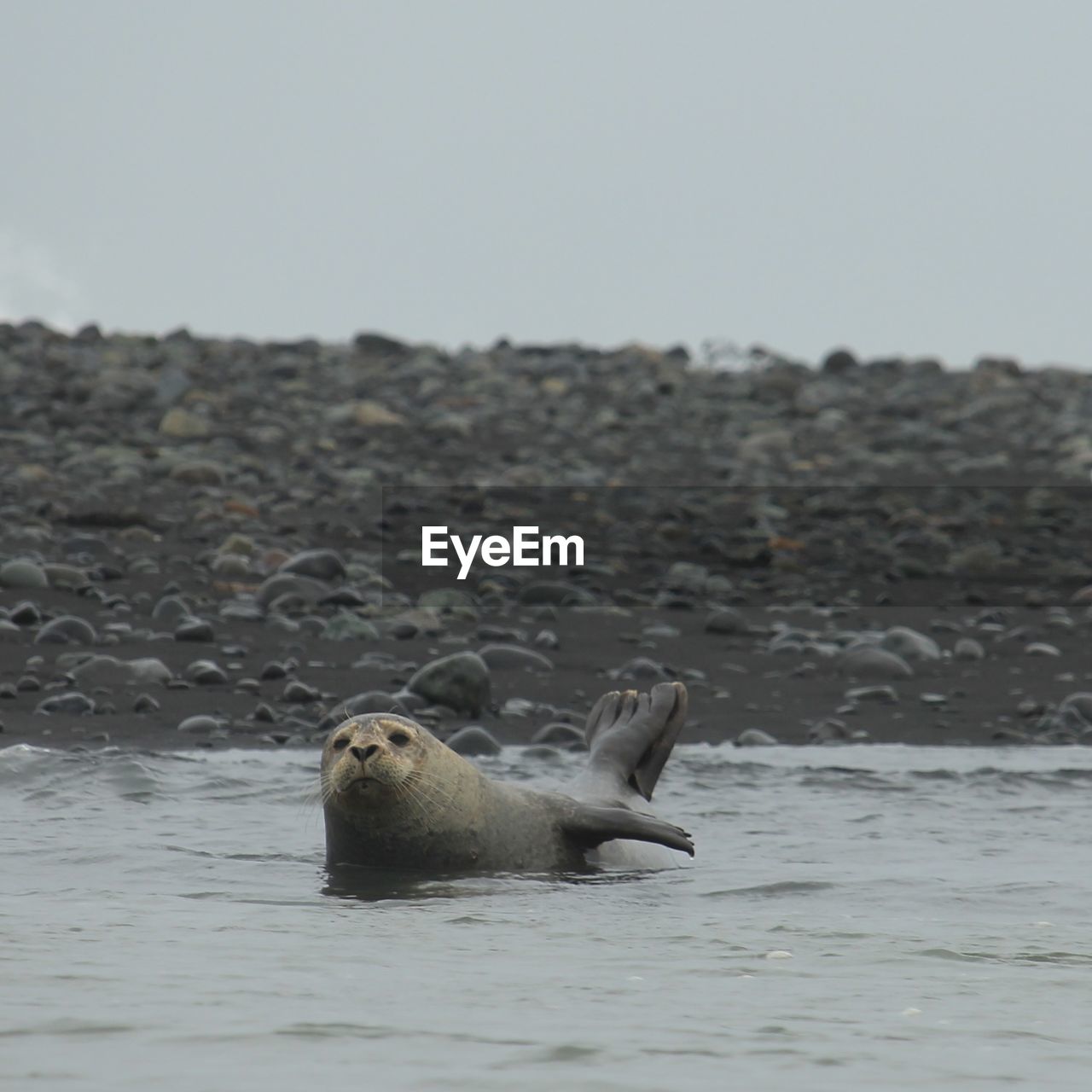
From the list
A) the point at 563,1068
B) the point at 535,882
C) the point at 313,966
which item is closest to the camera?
the point at 563,1068

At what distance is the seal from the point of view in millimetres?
5926

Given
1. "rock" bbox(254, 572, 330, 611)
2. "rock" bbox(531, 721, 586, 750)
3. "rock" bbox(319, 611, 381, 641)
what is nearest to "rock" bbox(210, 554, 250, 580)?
"rock" bbox(254, 572, 330, 611)

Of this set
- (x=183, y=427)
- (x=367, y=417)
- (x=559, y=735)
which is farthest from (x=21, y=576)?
(x=367, y=417)

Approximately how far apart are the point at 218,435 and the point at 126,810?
11.3 meters

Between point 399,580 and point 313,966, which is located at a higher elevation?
point 399,580

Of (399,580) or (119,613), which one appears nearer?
(119,613)

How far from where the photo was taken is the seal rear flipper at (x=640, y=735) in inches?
282

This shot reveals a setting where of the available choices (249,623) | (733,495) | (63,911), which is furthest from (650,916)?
(733,495)

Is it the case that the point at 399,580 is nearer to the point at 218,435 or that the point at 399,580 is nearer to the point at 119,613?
the point at 119,613

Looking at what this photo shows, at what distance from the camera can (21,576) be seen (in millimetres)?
11195

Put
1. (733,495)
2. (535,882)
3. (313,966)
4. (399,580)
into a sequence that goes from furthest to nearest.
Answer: (733,495) < (399,580) < (535,882) < (313,966)

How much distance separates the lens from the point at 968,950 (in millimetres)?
4809

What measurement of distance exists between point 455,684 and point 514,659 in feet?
4.04

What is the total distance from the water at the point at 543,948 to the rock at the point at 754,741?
1.02 m
